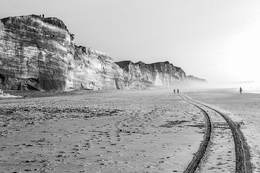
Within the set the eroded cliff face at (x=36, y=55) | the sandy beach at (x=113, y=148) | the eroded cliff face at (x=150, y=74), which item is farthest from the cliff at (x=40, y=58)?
the eroded cliff face at (x=150, y=74)

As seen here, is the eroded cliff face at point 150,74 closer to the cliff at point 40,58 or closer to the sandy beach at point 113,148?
the cliff at point 40,58

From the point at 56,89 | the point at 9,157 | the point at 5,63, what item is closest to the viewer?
the point at 9,157

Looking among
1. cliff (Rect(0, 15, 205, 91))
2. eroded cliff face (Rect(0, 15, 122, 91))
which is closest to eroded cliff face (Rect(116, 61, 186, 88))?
cliff (Rect(0, 15, 205, 91))

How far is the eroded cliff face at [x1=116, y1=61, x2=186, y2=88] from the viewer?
105188 mm

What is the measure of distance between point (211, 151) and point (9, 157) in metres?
5.73

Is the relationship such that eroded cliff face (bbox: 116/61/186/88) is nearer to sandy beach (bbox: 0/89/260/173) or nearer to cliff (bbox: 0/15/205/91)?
cliff (bbox: 0/15/205/91)

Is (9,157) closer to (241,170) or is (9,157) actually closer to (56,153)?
(56,153)

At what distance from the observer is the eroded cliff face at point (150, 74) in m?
105

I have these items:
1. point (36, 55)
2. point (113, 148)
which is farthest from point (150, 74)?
point (113, 148)

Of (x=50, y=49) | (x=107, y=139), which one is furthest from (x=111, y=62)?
(x=107, y=139)

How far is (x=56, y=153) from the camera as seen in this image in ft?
20.2

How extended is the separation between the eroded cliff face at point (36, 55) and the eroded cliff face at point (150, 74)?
43.3 metres

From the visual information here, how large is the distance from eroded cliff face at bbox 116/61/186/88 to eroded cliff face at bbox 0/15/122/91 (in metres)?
43.3

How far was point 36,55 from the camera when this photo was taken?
45.0 meters
